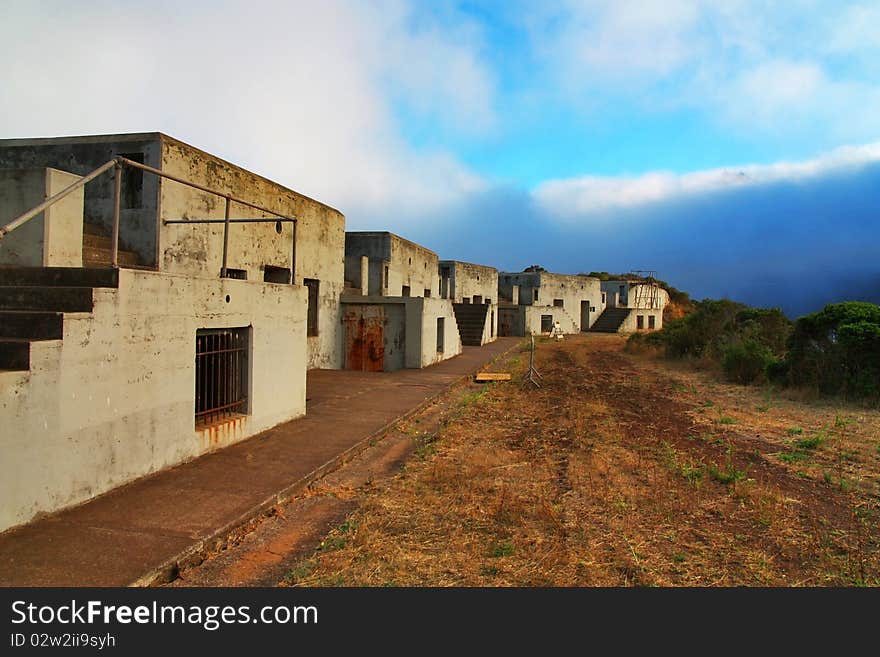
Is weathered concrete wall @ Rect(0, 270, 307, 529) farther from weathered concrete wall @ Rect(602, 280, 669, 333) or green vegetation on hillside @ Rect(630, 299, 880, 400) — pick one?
weathered concrete wall @ Rect(602, 280, 669, 333)

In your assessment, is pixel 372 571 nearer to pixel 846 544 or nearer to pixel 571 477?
pixel 571 477

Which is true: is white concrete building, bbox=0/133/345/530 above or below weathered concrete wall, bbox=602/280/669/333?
below

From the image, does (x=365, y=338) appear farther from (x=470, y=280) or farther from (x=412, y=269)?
(x=470, y=280)

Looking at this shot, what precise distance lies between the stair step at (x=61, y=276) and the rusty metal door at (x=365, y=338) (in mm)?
9696

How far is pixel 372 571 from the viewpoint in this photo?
3.77 metres

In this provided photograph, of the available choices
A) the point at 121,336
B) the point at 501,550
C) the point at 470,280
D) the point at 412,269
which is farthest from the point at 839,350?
the point at 470,280

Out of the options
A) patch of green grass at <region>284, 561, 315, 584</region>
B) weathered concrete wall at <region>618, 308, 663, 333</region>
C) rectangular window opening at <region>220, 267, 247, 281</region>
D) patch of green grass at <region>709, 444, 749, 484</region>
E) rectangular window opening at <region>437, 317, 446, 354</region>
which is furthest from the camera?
weathered concrete wall at <region>618, 308, 663, 333</region>

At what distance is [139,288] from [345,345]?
9.89m

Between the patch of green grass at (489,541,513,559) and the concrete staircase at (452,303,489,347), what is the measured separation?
66.0 feet

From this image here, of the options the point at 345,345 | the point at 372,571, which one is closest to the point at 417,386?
the point at 345,345

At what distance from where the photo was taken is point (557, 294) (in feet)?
129

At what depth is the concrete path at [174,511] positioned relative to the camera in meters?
3.50

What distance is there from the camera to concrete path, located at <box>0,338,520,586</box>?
3.50m

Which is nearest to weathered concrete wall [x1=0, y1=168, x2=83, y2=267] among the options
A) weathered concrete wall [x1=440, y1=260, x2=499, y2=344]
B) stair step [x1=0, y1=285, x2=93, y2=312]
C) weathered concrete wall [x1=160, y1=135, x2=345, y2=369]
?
stair step [x1=0, y1=285, x2=93, y2=312]
